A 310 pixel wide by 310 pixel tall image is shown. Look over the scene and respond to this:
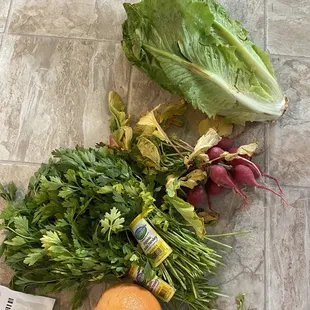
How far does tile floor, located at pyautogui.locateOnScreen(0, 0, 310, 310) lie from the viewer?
1206 millimetres

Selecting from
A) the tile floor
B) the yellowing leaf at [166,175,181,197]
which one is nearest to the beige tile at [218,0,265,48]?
the tile floor

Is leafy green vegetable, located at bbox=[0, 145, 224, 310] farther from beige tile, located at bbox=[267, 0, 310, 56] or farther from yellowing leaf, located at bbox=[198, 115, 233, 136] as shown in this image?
beige tile, located at bbox=[267, 0, 310, 56]

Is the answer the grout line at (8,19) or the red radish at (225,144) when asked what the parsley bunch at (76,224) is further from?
the grout line at (8,19)

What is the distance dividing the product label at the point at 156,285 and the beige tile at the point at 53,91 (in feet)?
1.25

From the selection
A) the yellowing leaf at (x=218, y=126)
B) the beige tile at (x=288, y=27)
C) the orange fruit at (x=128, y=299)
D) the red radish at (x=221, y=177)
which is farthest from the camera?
the beige tile at (x=288, y=27)

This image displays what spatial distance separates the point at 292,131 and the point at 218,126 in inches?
7.6

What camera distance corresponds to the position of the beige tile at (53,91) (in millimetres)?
1343

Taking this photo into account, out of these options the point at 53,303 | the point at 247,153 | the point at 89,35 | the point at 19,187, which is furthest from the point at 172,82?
the point at 53,303

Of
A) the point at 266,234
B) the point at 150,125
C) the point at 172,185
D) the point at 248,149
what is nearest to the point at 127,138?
the point at 150,125

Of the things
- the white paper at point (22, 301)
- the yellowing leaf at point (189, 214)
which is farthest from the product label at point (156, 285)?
the white paper at point (22, 301)

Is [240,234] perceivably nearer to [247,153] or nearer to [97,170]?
[247,153]

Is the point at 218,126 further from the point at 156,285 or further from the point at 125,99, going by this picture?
the point at 156,285

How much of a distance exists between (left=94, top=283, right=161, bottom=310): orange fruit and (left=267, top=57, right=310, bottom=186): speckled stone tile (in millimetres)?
440

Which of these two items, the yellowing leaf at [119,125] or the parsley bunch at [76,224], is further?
the yellowing leaf at [119,125]
